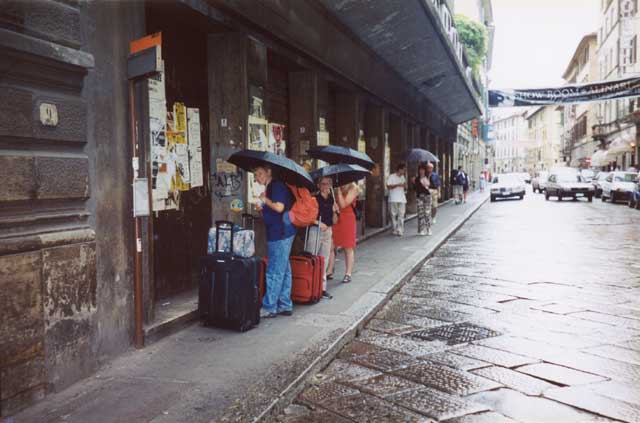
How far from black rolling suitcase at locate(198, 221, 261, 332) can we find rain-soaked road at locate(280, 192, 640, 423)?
38.7 inches

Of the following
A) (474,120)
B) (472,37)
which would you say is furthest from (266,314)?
A: (474,120)

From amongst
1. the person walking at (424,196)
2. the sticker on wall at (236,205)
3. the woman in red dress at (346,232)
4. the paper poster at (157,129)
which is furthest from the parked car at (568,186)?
the paper poster at (157,129)

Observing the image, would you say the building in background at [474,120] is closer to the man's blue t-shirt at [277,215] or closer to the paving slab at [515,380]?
the man's blue t-shirt at [277,215]

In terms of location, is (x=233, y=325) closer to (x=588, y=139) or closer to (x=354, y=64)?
(x=354, y=64)

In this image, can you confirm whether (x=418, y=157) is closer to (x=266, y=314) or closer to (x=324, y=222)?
(x=324, y=222)

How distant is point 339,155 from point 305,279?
1.87 m

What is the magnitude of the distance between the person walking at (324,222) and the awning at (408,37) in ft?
12.0

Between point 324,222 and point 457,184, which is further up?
point 457,184

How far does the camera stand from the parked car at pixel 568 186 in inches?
1144

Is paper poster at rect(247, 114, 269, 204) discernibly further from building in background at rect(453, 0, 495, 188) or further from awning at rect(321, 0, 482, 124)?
building in background at rect(453, 0, 495, 188)

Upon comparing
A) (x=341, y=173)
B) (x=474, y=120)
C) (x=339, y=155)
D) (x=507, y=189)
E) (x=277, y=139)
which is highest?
(x=474, y=120)

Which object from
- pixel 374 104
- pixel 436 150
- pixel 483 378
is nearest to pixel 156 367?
pixel 483 378

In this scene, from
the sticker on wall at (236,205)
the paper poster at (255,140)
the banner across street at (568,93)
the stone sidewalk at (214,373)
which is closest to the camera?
the stone sidewalk at (214,373)

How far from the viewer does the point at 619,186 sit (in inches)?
1053
